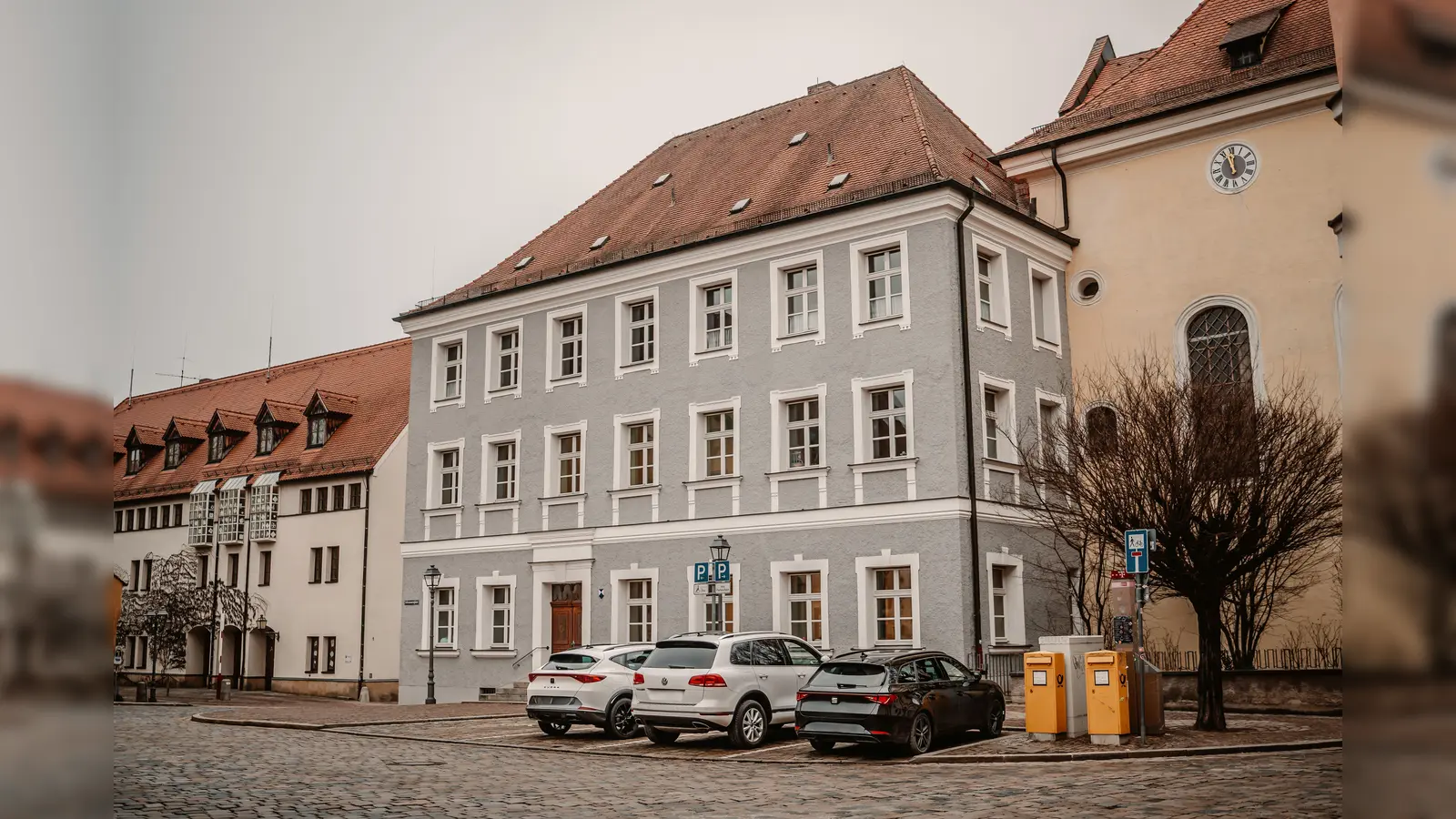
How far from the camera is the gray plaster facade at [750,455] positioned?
89.5 ft

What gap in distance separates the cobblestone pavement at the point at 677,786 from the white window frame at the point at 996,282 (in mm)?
14138

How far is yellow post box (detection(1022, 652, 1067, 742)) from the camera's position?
739 inches

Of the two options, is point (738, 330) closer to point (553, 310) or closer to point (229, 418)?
point (553, 310)

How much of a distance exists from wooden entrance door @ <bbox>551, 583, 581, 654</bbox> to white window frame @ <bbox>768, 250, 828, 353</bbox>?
8539mm

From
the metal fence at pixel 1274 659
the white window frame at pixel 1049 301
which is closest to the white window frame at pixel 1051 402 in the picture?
the white window frame at pixel 1049 301

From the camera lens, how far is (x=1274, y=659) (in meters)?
26.8

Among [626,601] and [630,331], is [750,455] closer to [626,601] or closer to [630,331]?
[626,601]

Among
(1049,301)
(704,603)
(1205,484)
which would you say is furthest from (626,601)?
(1205,484)

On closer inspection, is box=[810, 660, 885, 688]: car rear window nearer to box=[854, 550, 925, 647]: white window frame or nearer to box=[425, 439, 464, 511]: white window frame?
box=[854, 550, 925, 647]: white window frame

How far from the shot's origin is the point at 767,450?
29641mm

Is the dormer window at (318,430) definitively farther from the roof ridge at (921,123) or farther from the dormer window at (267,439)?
the roof ridge at (921,123)

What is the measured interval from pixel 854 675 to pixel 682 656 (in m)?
2.97

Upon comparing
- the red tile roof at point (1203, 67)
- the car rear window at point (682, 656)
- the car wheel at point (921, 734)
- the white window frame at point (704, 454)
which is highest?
the red tile roof at point (1203, 67)
